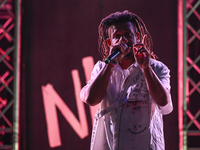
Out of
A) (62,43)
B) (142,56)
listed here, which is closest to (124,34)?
(142,56)

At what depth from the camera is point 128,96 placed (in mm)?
1082

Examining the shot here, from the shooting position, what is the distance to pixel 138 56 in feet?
3.48

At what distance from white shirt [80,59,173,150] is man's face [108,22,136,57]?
0.13 metres

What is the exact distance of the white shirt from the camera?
106 cm

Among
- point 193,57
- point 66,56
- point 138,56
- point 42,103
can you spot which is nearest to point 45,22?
point 66,56

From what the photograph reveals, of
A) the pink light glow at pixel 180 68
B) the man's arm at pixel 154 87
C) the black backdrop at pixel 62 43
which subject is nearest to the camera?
the man's arm at pixel 154 87

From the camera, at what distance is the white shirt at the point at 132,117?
1.06 m

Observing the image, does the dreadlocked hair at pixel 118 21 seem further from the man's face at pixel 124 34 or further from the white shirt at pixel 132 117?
the white shirt at pixel 132 117

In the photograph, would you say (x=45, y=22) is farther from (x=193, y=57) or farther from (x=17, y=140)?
(x=193, y=57)

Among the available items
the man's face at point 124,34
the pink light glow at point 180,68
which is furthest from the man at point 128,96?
the pink light glow at point 180,68

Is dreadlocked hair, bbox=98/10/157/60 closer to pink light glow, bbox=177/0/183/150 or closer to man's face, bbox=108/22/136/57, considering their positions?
man's face, bbox=108/22/136/57

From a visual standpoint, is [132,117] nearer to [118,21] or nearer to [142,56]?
[142,56]

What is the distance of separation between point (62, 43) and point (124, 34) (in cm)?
188

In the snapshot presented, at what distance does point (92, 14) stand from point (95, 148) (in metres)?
2.11
